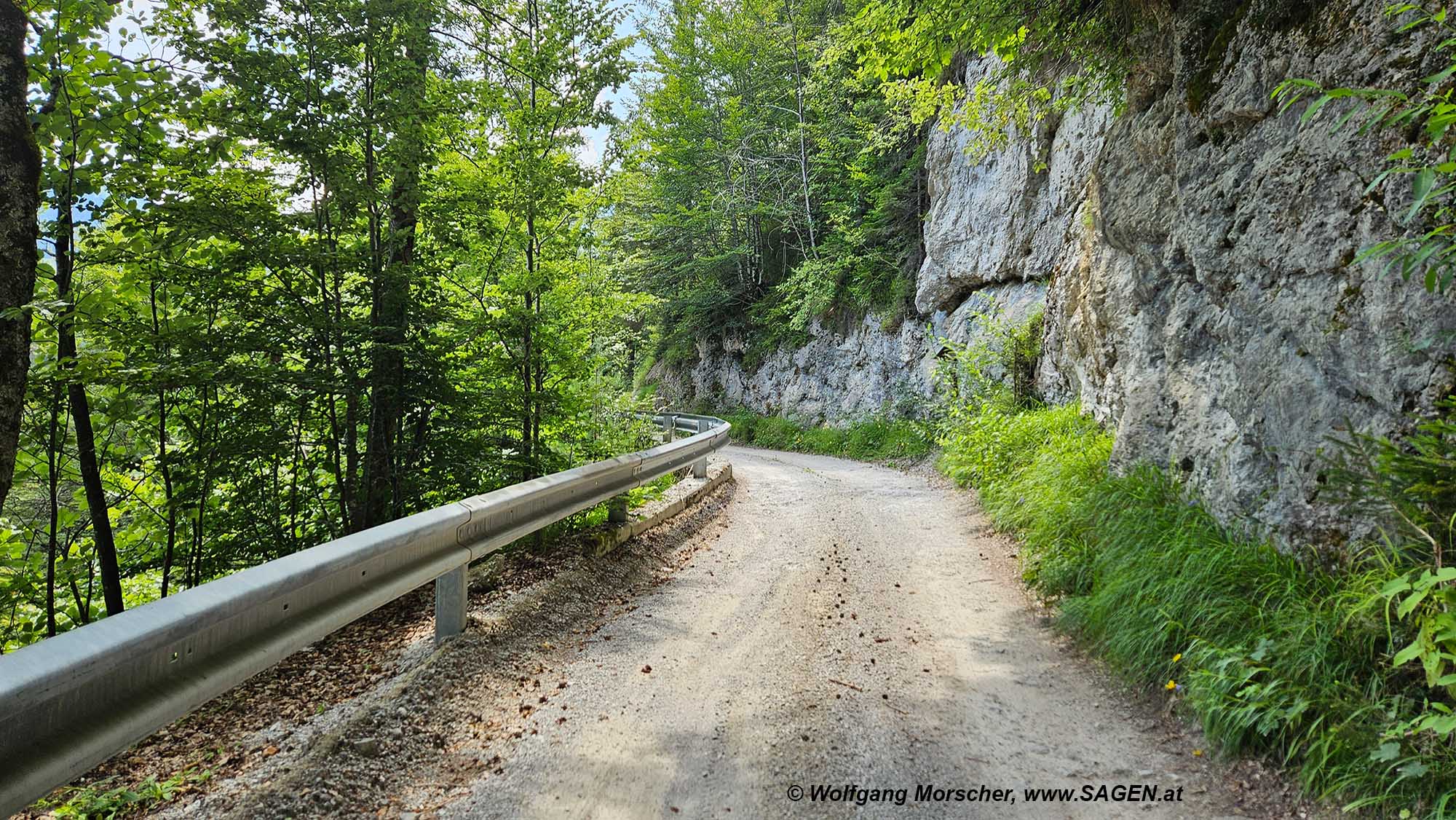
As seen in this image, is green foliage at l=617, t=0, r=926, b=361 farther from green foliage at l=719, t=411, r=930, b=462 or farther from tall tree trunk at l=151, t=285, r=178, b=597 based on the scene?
tall tree trunk at l=151, t=285, r=178, b=597

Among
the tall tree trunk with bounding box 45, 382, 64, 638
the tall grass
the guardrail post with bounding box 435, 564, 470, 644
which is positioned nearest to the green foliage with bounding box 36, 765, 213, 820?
the guardrail post with bounding box 435, 564, 470, 644

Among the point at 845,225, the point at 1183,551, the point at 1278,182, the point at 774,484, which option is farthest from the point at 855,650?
the point at 845,225

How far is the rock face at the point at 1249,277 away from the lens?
329cm

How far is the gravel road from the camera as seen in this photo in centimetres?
257

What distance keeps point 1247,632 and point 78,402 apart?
21.6 feet

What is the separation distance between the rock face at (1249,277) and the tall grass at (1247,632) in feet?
0.92

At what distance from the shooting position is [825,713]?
3.20 meters

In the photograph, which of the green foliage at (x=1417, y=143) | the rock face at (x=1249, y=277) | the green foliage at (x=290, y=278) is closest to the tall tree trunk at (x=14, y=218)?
the green foliage at (x=290, y=278)

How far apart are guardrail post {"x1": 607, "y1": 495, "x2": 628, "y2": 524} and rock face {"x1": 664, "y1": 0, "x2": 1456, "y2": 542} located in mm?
4224

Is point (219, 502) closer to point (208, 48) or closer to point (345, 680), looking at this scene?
point (345, 680)

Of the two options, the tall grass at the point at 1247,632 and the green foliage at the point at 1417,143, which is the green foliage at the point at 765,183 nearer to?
the tall grass at the point at 1247,632

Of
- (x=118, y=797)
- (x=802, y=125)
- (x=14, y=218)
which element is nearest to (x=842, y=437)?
(x=802, y=125)

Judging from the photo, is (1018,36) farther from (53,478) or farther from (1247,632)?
(53,478)

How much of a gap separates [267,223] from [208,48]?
1038 millimetres
